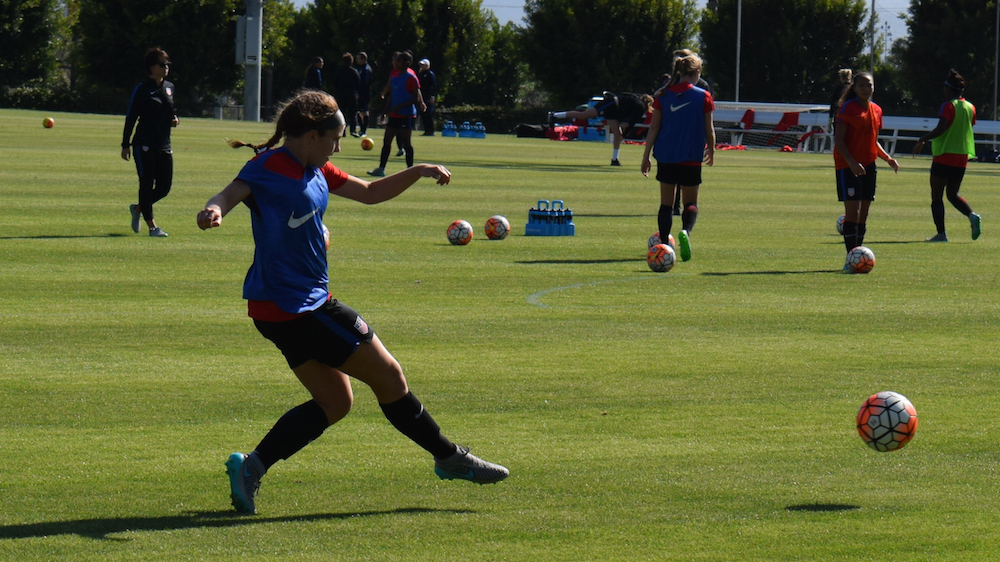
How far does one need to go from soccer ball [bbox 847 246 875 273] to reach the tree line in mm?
52897

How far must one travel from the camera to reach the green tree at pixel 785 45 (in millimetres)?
67875

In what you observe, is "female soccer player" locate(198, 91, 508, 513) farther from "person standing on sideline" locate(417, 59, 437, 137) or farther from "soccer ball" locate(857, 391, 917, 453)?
"person standing on sideline" locate(417, 59, 437, 137)

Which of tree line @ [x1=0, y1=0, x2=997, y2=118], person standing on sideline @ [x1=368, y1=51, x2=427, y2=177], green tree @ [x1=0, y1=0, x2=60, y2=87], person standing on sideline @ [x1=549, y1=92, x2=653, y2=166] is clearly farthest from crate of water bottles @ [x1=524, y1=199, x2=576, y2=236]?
green tree @ [x1=0, y1=0, x2=60, y2=87]

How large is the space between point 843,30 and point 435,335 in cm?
6253

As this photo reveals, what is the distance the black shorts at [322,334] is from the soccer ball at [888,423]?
8.51 feet

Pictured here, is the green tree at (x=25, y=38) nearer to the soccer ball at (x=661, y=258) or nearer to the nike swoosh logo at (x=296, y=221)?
the soccer ball at (x=661, y=258)

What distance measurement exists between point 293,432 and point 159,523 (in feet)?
2.18

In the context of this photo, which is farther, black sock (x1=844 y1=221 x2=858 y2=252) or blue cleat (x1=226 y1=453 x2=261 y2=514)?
black sock (x1=844 y1=221 x2=858 y2=252)

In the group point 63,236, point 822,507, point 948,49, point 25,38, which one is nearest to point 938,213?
point 63,236

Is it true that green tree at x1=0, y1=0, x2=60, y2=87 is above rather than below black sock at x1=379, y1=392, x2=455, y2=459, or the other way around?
above

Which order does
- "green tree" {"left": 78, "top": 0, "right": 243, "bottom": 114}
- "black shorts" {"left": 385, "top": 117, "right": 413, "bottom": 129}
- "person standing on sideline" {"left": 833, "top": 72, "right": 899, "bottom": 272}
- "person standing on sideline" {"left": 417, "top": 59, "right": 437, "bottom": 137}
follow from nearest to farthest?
"person standing on sideline" {"left": 833, "top": 72, "right": 899, "bottom": 272}, "black shorts" {"left": 385, "top": 117, "right": 413, "bottom": 129}, "person standing on sideline" {"left": 417, "top": 59, "right": 437, "bottom": 137}, "green tree" {"left": 78, "top": 0, "right": 243, "bottom": 114}

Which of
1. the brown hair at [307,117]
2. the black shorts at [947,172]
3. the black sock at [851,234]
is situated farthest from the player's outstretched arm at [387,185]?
the black shorts at [947,172]

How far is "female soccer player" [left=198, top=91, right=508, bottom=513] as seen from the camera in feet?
18.2

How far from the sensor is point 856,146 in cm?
1374
